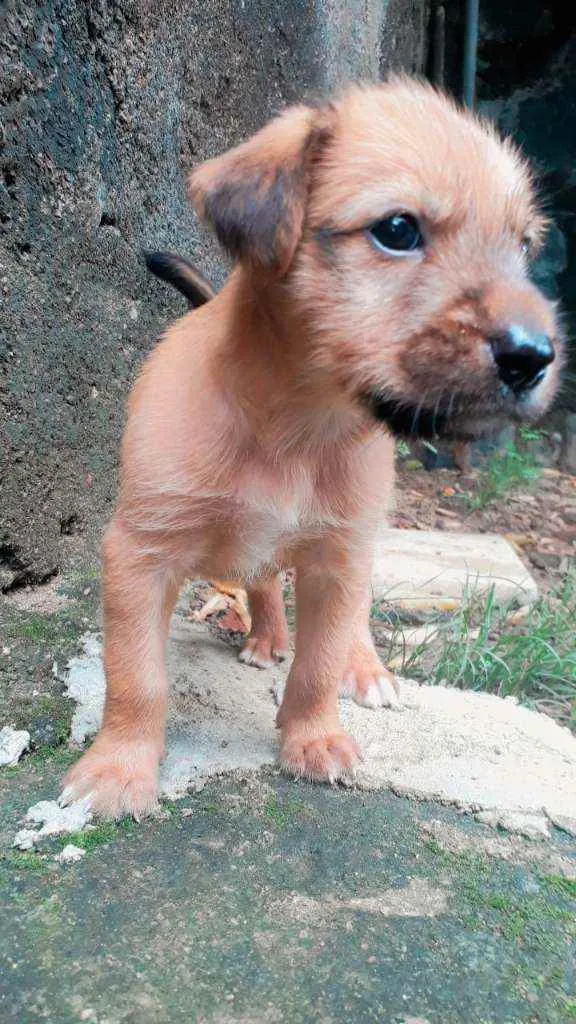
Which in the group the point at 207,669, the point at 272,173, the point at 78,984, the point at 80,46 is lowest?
the point at 78,984

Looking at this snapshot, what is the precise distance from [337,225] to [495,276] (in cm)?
41

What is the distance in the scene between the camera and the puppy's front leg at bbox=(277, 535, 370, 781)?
274cm

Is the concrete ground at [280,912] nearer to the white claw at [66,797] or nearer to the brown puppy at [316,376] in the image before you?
the white claw at [66,797]

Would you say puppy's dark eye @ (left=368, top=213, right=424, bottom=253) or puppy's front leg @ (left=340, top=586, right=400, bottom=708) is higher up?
puppy's dark eye @ (left=368, top=213, right=424, bottom=253)

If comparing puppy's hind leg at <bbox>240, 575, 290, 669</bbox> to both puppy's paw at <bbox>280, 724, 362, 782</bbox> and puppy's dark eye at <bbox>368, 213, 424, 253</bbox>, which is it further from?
puppy's dark eye at <bbox>368, 213, 424, 253</bbox>

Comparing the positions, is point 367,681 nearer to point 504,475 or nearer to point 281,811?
point 281,811

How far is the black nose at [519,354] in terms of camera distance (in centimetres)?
193

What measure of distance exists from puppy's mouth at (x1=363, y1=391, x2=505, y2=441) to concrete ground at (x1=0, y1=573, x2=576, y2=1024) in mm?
1179

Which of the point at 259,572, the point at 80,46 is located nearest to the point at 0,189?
the point at 80,46

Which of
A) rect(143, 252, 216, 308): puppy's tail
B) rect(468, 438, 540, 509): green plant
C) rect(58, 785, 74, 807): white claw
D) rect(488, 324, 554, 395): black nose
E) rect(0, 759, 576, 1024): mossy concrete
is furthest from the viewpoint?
rect(468, 438, 540, 509): green plant

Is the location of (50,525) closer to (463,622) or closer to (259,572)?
(259,572)

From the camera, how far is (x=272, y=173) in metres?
2.16

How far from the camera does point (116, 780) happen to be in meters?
2.48

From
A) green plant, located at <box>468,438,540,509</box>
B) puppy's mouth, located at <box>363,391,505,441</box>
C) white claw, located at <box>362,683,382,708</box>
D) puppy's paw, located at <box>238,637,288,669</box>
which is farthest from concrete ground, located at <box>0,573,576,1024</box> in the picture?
green plant, located at <box>468,438,540,509</box>
